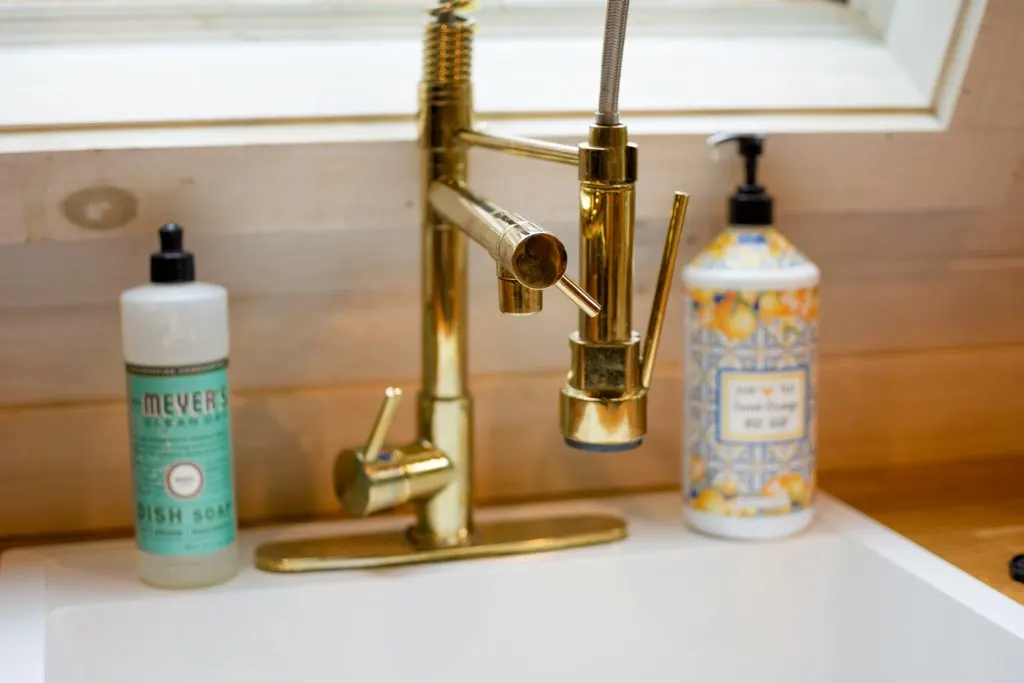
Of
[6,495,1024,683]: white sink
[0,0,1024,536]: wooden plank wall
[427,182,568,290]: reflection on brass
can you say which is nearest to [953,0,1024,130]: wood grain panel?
[0,0,1024,536]: wooden plank wall

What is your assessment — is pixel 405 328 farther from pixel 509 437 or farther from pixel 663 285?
pixel 663 285

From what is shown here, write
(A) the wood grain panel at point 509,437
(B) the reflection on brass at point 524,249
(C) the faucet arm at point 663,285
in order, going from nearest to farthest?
(B) the reflection on brass at point 524,249 → (C) the faucet arm at point 663,285 → (A) the wood grain panel at point 509,437

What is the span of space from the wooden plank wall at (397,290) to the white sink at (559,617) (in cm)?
9

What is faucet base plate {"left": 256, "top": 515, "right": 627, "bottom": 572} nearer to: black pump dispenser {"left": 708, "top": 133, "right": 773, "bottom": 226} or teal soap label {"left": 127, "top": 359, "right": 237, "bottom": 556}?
teal soap label {"left": 127, "top": 359, "right": 237, "bottom": 556}

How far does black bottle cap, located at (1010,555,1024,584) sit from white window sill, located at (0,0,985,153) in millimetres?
366

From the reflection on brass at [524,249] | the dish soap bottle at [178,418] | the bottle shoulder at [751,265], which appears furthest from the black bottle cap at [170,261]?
the bottle shoulder at [751,265]

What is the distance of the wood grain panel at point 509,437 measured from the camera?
36.6 inches

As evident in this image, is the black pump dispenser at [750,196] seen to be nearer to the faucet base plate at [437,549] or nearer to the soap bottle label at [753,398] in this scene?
the soap bottle label at [753,398]

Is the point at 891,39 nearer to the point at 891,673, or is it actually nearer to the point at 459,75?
the point at 459,75

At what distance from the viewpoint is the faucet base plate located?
0.86 m

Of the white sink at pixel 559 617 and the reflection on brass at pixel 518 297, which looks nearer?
the reflection on brass at pixel 518 297

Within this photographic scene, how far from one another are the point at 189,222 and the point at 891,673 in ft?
2.09

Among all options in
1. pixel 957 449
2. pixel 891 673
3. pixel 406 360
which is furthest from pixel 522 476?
pixel 957 449

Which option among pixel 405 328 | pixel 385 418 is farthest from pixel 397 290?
pixel 385 418
